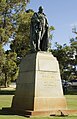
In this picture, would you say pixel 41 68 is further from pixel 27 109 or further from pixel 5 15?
pixel 5 15

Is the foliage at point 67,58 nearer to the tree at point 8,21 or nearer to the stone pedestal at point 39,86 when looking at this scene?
the tree at point 8,21

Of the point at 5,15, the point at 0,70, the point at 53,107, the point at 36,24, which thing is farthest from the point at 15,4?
the point at 53,107

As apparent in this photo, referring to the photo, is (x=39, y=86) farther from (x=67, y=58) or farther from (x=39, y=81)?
(x=67, y=58)

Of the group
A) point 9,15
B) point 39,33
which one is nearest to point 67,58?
point 9,15

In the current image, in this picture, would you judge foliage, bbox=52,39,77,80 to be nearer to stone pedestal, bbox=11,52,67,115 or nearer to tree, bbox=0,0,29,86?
tree, bbox=0,0,29,86

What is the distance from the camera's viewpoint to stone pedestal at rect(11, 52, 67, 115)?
48.5 feet

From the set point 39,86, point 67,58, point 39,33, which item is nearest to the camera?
point 39,86

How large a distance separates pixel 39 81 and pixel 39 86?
9.0 inches

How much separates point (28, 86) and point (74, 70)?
4429 centimetres

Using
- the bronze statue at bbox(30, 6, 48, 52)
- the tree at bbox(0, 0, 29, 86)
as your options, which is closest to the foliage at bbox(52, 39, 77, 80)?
the tree at bbox(0, 0, 29, 86)

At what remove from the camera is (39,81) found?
15062 millimetres

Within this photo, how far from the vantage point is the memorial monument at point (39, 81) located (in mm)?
14797

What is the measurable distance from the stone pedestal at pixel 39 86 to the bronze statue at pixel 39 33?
52 centimetres

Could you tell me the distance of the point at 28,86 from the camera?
15.2m
